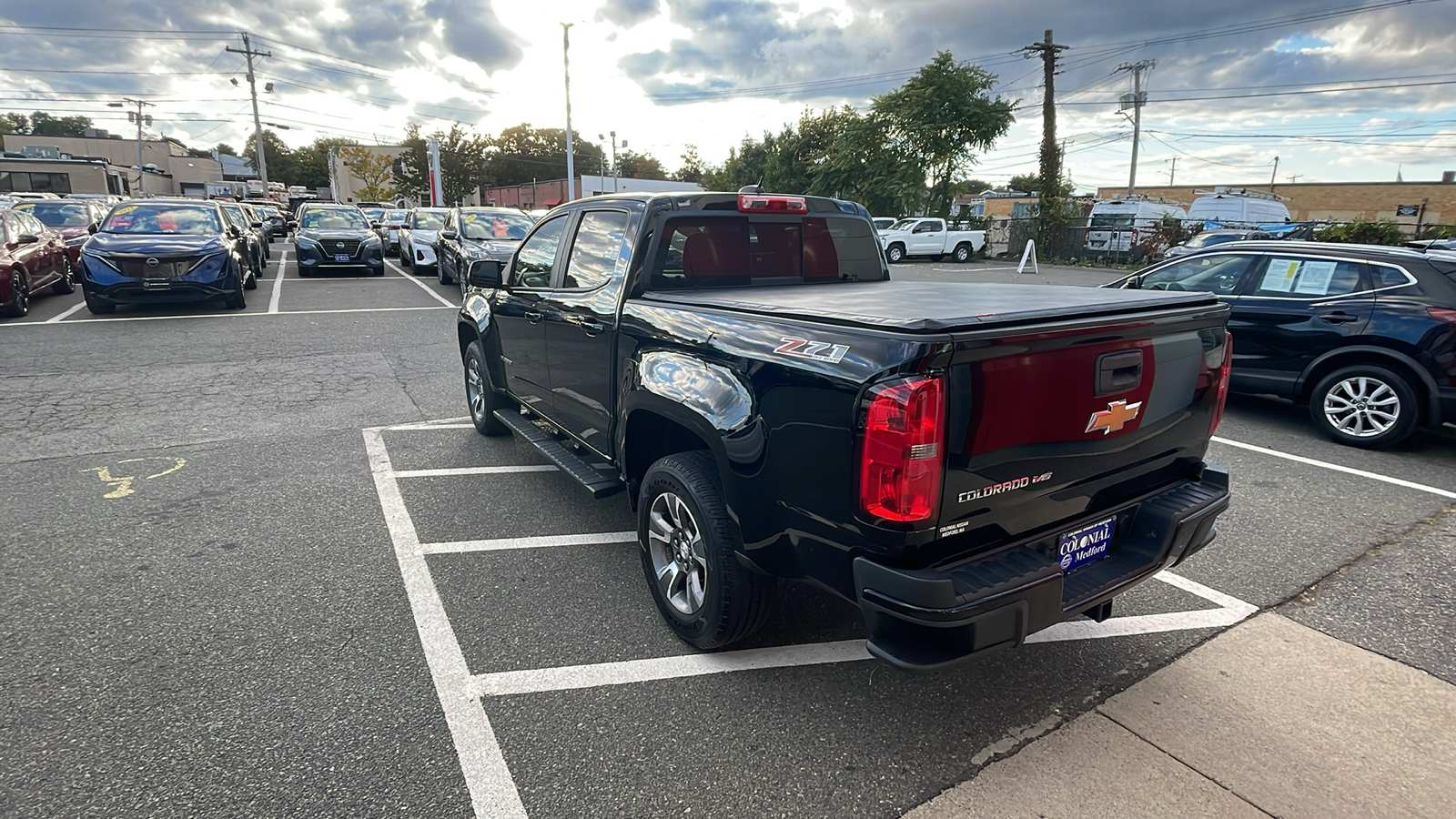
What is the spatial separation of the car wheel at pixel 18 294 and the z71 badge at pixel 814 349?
45.3ft

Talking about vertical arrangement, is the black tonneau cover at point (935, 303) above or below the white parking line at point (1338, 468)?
above

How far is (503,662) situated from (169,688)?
1223mm

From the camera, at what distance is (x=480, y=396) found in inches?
243

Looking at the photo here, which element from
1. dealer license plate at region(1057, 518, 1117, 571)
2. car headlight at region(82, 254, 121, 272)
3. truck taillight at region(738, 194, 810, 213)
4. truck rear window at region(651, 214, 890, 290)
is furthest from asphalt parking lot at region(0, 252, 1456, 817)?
car headlight at region(82, 254, 121, 272)

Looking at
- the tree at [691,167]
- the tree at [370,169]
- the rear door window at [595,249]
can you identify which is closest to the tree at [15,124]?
the tree at [370,169]

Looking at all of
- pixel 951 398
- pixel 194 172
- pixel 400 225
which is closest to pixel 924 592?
pixel 951 398

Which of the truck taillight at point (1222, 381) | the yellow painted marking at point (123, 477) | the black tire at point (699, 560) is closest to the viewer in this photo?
the black tire at point (699, 560)

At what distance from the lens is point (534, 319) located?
4785 mm

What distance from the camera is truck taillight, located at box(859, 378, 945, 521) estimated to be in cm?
218

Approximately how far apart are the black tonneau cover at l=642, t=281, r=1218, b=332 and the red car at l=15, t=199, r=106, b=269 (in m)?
18.0

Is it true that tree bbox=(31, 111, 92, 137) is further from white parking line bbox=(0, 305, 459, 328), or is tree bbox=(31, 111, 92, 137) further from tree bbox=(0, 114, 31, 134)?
white parking line bbox=(0, 305, 459, 328)

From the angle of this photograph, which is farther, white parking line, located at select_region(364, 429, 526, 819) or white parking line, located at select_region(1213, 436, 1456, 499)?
white parking line, located at select_region(1213, 436, 1456, 499)

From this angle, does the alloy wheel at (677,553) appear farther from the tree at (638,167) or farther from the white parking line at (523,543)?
the tree at (638,167)

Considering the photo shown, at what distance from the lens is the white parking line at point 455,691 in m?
2.42
